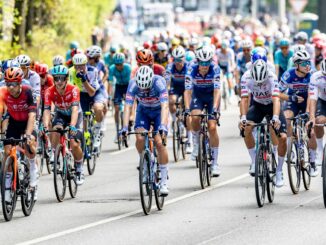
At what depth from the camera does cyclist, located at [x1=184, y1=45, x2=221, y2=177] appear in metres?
20.4

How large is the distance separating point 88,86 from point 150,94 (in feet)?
13.9

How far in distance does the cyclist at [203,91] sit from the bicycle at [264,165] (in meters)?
2.28

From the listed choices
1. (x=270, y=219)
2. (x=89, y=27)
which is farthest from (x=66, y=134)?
(x=89, y=27)

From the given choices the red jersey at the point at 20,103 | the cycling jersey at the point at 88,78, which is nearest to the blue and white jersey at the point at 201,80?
the cycling jersey at the point at 88,78

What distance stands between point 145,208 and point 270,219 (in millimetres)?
1554

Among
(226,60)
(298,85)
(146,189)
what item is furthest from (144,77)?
(226,60)

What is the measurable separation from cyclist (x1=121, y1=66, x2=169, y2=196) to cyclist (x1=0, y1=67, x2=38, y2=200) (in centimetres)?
114

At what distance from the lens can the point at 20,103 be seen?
17.6 meters

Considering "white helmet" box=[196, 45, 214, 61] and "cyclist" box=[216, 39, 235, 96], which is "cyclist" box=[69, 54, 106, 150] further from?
"cyclist" box=[216, 39, 235, 96]

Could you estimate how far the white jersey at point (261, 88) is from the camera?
1844 centimetres

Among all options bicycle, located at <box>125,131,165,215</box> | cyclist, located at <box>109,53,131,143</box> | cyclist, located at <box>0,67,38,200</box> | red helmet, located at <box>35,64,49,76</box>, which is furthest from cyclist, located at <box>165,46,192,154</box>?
bicycle, located at <box>125,131,165,215</box>

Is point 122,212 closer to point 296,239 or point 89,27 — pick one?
point 296,239

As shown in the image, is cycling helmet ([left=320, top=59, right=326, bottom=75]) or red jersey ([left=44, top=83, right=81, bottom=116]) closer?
cycling helmet ([left=320, top=59, right=326, bottom=75])

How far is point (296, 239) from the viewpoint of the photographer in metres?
14.8
